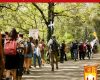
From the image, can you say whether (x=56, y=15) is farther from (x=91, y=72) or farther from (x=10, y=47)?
(x=91, y=72)

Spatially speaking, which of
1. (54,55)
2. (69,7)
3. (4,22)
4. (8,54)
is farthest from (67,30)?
(8,54)

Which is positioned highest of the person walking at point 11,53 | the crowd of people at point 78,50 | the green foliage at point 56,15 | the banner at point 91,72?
the green foliage at point 56,15

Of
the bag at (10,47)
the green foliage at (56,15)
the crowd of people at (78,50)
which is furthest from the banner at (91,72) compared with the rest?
the crowd of people at (78,50)

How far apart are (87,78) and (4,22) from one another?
1739 inches

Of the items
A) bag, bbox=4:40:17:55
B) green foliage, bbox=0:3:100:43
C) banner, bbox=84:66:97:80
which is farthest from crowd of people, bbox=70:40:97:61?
banner, bbox=84:66:97:80

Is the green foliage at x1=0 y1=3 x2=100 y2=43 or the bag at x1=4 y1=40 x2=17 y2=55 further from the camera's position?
the green foliage at x1=0 y1=3 x2=100 y2=43

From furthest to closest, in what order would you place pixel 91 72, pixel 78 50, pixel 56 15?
1. pixel 78 50
2. pixel 56 15
3. pixel 91 72

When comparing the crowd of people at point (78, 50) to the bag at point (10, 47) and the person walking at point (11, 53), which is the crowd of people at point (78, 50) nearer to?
the person walking at point (11, 53)

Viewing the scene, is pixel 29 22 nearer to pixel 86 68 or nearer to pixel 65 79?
pixel 65 79

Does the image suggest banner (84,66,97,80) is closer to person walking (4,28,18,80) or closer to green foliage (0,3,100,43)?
person walking (4,28,18,80)

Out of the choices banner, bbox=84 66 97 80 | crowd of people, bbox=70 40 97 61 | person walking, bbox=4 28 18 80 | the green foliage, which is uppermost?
the green foliage

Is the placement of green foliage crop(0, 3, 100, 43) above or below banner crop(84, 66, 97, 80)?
above

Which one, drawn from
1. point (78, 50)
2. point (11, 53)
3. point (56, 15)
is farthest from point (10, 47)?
point (78, 50)

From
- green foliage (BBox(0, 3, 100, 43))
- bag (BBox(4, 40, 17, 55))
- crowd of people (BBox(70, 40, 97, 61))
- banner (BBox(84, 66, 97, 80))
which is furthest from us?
green foliage (BBox(0, 3, 100, 43))
